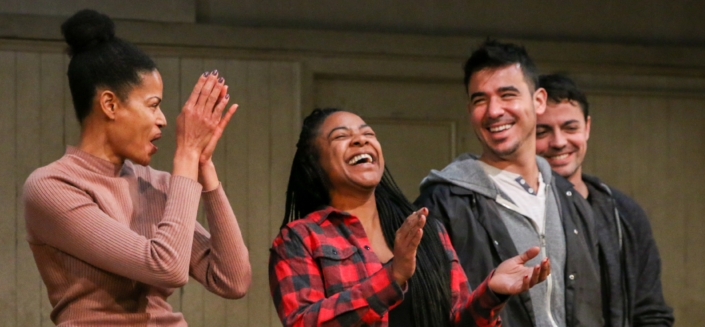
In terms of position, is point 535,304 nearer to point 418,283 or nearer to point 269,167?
point 418,283

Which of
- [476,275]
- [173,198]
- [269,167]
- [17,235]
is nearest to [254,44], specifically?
[269,167]

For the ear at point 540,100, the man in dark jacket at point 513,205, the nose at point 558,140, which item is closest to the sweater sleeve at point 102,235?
the man in dark jacket at point 513,205

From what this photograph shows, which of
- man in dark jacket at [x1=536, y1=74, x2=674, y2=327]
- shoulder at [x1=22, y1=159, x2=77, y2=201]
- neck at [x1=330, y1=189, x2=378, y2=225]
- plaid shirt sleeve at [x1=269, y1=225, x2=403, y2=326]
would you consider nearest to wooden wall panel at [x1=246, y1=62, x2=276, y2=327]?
man in dark jacket at [x1=536, y1=74, x2=674, y2=327]

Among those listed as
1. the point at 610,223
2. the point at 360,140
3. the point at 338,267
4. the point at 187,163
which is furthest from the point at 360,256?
the point at 610,223

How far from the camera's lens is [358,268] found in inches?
75.1

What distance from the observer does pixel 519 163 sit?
236cm

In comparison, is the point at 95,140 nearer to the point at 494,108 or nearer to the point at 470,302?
the point at 470,302

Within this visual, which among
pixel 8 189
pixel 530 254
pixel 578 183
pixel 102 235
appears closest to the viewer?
pixel 102 235

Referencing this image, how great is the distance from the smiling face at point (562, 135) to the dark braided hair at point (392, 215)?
0.66 meters

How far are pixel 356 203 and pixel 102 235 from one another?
0.62m

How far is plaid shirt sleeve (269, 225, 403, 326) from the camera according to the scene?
68.9 inches

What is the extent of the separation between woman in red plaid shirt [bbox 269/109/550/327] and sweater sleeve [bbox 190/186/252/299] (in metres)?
0.08

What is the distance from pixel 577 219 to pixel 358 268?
751mm

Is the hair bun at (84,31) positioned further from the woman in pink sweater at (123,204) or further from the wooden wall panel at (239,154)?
the wooden wall panel at (239,154)
